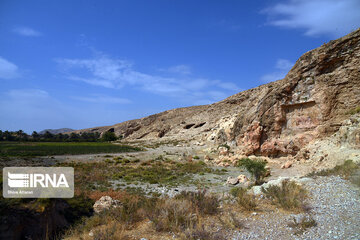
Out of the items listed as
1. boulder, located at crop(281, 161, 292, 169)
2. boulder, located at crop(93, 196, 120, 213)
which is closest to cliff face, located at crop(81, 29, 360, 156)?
boulder, located at crop(281, 161, 292, 169)

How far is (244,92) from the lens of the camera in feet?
189

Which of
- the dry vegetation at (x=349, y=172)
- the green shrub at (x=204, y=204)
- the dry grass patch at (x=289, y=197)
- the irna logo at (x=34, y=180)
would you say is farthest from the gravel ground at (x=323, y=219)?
the irna logo at (x=34, y=180)

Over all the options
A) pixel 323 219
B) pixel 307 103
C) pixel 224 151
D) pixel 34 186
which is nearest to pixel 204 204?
Answer: pixel 323 219

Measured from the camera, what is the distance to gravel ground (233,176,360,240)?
452cm

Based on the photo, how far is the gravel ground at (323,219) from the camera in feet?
14.8

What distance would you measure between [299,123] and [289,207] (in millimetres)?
12883

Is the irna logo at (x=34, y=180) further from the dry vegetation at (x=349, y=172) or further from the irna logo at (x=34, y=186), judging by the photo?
the dry vegetation at (x=349, y=172)

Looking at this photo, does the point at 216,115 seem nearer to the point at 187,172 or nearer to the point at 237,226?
the point at 187,172

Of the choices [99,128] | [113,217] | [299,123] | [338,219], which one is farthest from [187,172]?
[99,128]

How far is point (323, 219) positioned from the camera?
5109mm

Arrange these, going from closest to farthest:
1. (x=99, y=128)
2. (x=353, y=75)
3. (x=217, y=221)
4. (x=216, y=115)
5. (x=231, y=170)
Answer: (x=217, y=221)
(x=353, y=75)
(x=231, y=170)
(x=216, y=115)
(x=99, y=128)

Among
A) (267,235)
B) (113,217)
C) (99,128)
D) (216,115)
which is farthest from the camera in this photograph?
(99,128)

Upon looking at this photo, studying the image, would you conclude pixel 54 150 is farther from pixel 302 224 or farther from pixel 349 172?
pixel 302 224

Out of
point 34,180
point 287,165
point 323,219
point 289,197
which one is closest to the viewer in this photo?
point 323,219
